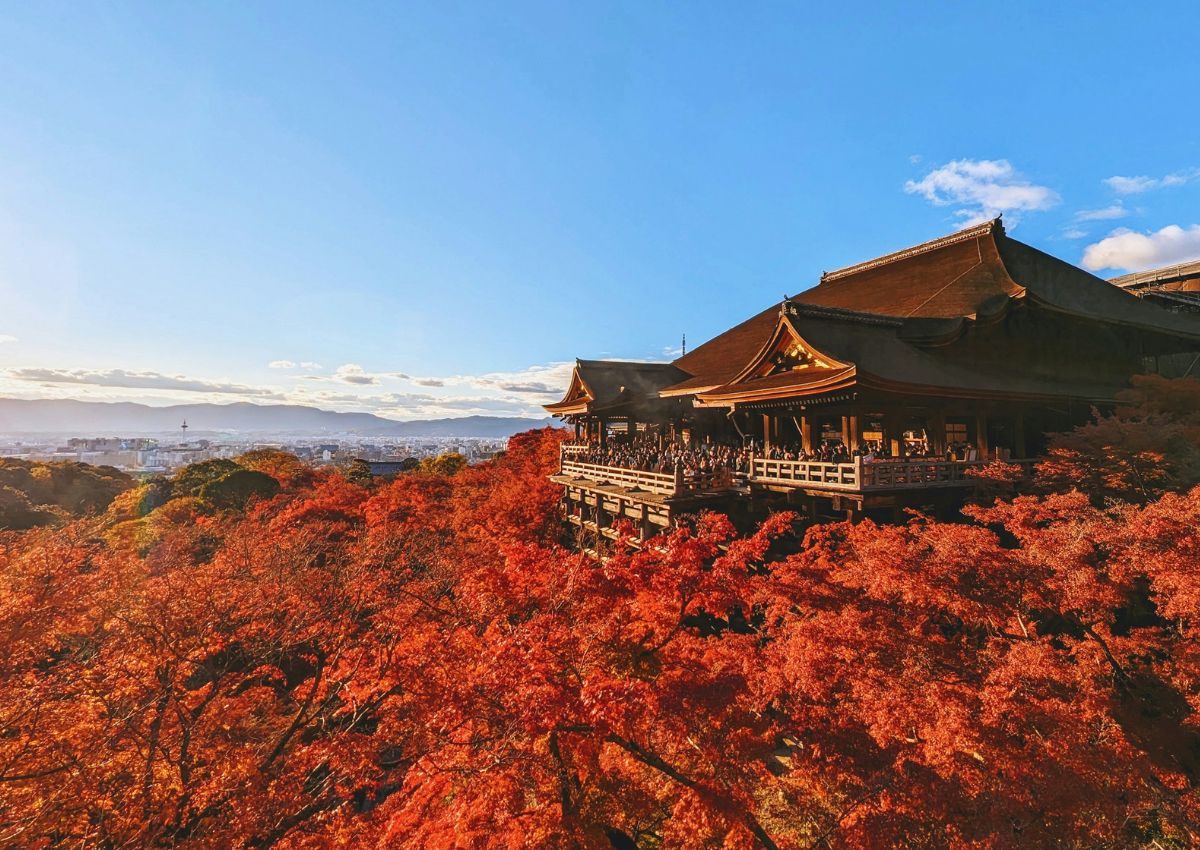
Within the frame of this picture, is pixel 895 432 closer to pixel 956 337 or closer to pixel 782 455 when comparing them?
pixel 782 455

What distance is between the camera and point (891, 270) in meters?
25.4

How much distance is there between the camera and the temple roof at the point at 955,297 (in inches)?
656

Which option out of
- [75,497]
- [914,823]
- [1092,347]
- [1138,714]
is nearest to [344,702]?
[914,823]

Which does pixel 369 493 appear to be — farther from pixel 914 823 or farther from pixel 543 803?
pixel 914 823

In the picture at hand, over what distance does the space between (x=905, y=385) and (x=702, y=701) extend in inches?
362

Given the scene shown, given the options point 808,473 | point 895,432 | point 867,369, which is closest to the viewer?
point 808,473

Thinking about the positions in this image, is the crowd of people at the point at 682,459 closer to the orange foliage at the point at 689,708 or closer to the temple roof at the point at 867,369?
the temple roof at the point at 867,369

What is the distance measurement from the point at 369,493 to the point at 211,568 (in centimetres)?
1707

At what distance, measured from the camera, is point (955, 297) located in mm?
18250

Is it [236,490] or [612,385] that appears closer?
[612,385]

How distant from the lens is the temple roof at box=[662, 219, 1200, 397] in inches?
656

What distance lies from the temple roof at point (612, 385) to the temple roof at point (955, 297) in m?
1.70

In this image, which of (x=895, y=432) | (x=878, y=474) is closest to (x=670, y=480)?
(x=878, y=474)

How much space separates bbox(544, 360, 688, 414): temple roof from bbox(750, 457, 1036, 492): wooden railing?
10.4 metres
